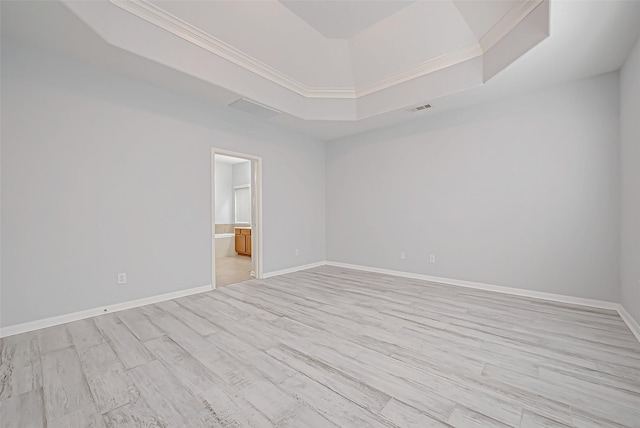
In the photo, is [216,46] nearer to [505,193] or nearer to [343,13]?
[343,13]

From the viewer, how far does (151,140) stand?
3492 millimetres

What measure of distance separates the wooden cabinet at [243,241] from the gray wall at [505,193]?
3430 mm

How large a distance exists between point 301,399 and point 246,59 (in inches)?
154

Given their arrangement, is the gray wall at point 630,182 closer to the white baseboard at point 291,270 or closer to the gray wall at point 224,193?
the white baseboard at point 291,270

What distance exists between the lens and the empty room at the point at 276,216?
1.74 meters

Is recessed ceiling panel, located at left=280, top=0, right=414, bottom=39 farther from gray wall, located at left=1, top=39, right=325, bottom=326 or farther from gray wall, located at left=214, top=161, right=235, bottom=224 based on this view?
gray wall, located at left=214, top=161, right=235, bottom=224

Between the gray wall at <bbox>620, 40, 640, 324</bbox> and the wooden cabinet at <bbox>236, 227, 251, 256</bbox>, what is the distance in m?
6.99

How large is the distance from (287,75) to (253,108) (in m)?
0.74

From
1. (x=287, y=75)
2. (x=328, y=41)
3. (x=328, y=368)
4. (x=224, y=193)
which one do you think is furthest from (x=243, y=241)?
(x=328, y=368)

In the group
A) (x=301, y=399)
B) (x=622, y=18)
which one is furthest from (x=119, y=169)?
(x=622, y=18)

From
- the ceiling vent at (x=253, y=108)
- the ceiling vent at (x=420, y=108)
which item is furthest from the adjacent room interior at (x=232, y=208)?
the ceiling vent at (x=420, y=108)

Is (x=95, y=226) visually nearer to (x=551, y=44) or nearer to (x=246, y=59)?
(x=246, y=59)

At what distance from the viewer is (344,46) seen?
3920mm

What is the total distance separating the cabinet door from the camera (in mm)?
7685
